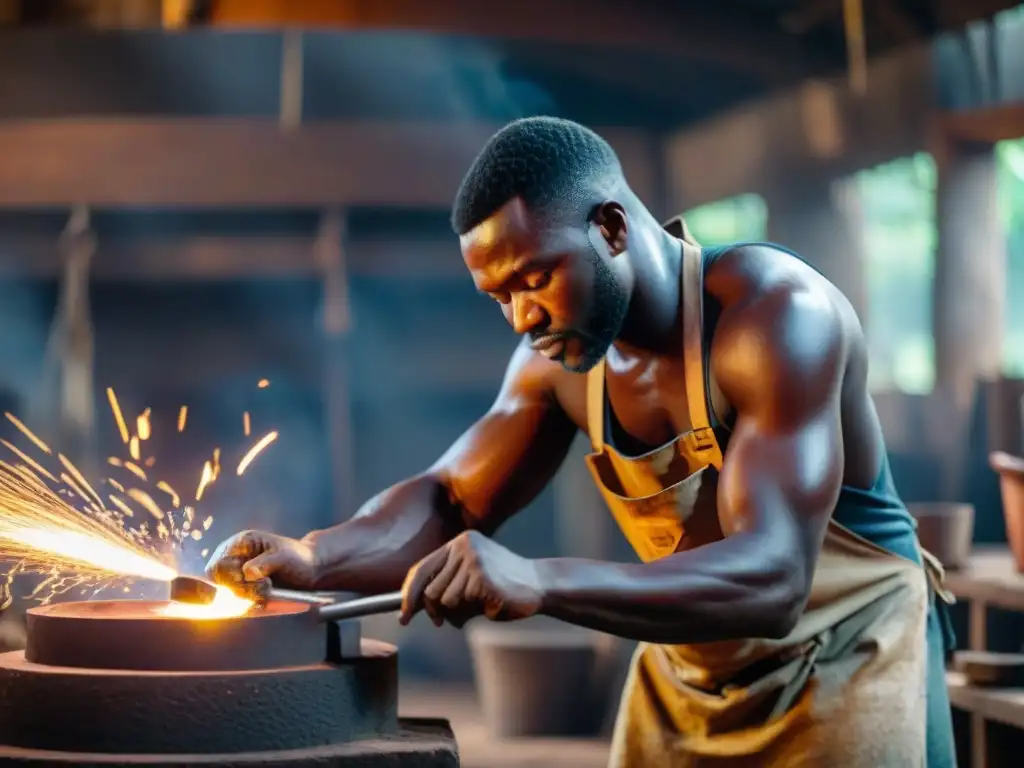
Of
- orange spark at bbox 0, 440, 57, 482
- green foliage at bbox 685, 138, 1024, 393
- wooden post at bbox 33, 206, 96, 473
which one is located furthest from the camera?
green foliage at bbox 685, 138, 1024, 393

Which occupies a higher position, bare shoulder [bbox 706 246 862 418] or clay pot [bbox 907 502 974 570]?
bare shoulder [bbox 706 246 862 418]

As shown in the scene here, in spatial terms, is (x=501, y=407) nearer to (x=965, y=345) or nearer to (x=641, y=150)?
(x=965, y=345)

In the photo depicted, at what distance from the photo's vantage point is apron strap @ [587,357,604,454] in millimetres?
3053

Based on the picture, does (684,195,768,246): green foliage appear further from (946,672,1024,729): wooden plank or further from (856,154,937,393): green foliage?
(946,672,1024,729): wooden plank

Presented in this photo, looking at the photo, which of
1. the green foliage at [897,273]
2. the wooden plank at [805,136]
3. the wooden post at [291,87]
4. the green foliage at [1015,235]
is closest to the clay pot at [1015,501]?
the wooden plank at [805,136]

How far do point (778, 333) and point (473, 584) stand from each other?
27.2 inches

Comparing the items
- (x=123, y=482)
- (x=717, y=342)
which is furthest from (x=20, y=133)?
(x=717, y=342)

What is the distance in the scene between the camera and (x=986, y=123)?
6043mm

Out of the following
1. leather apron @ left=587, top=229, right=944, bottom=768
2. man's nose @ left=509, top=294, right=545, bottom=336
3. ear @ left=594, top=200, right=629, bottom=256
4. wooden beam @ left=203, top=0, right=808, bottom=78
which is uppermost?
wooden beam @ left=203, top=0, right=808, bottom=78

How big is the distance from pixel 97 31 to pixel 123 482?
2.53 meters

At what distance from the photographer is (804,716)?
281cm

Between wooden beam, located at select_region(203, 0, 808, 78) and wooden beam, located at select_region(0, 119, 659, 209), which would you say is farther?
wooden beam, located at select_region(0, 119, 659, 209)

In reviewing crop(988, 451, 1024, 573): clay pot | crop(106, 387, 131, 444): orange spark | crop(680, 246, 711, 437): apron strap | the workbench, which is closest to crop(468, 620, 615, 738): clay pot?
crop(106, 387, 131, 444): orange spark

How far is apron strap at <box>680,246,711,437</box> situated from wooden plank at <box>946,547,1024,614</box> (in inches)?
96.3
